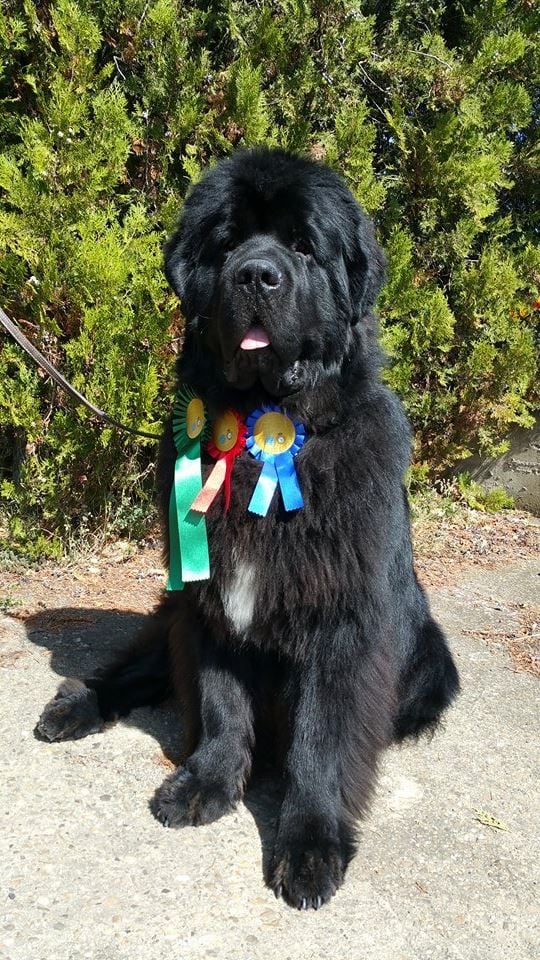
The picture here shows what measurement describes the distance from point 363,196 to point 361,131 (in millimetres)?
348

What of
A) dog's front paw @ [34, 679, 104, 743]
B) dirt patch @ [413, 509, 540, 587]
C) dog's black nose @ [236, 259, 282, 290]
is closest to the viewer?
dog's black nose @ [236, 259, 282, 290]

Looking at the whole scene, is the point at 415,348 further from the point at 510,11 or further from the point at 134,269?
the point at 510,11

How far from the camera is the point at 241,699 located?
7.50ft

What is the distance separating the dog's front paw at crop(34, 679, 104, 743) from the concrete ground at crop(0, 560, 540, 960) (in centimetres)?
4

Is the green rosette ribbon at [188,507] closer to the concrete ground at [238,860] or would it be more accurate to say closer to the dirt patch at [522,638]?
the concrete ground at [238,860]

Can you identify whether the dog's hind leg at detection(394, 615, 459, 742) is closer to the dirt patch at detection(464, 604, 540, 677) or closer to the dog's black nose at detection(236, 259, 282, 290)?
the dirt patch at detection(464, 604, 540, 677)

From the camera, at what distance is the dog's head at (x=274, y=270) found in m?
2.09

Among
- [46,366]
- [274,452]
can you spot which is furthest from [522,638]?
[46,366]

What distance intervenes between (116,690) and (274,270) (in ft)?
4.86

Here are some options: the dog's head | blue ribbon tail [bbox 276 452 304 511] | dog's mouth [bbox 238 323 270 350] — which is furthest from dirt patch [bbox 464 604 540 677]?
dog's mouth [bbox 238 323 270 350]

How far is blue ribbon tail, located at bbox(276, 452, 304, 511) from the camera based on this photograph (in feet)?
7.05

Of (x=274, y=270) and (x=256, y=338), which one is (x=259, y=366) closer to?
(x=256, y=338)

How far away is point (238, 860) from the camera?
204 centimetres

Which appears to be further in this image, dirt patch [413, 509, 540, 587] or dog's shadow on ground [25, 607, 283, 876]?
dirt patch [413, 509, 540, 587]
